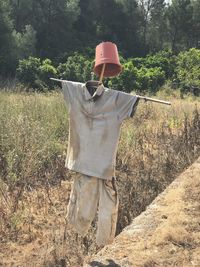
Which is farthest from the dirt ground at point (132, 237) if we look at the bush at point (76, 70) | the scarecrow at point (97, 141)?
the bush at point (76, 70)

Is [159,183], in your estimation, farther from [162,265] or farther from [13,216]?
[162,265]

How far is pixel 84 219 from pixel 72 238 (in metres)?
0.53

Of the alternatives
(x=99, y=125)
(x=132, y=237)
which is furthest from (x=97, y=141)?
(x=132, y=237)

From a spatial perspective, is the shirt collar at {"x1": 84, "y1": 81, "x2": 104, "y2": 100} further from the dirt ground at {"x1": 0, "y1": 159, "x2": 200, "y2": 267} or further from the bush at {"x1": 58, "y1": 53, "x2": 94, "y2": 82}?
the bush at {"x1": 58, "y1": 53, "x2": 94, "y2": 82}

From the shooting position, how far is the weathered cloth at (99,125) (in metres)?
3.40

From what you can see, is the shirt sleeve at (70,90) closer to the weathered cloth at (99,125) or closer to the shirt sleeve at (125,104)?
the weathered cloth at (99,125)

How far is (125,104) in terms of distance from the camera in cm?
338

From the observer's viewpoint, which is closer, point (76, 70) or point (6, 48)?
point (76, 70)

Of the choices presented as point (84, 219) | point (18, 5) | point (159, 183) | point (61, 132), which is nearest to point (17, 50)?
point (18, 5)

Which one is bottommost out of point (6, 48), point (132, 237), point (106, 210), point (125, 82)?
point (132, 237)

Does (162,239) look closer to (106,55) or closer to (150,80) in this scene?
(106,55)

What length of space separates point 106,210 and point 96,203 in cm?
14

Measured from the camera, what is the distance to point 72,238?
404 cm

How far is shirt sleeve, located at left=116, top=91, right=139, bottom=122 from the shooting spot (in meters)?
3.35
